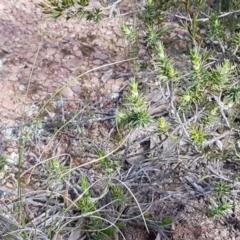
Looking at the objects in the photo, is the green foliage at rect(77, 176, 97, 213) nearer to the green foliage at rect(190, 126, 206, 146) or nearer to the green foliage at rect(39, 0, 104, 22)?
the green foliage at rect(190, 126, 206, 146)

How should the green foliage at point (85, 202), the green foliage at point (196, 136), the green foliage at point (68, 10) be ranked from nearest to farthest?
Answer: 1. the green foliage at point (196, 136)
2. the green foliage at point (68, 10)
3. the green foliage at point (85, 202)

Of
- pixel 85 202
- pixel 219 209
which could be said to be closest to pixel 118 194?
pixel 85 202

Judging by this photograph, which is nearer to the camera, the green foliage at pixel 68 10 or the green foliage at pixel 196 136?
the green foliage at pixel 196 136

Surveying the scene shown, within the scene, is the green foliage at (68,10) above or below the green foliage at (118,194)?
above

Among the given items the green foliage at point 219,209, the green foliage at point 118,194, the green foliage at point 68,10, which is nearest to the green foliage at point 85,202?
the green foliage at point 118,194

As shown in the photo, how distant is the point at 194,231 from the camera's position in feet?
→ 6.42

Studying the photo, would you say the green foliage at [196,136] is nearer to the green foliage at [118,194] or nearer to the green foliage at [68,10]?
the green foliage at [118,194]

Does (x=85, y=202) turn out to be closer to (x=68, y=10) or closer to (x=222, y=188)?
(x=222, y=188)

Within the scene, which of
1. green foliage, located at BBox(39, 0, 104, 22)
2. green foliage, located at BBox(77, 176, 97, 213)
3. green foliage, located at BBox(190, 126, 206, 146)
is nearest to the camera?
green foliage, located at BBox(190, 126, 206, 146)

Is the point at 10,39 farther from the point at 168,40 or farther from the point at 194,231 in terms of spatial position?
the point at 194,231

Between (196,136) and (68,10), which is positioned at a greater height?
(68,10)

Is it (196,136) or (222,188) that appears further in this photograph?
(222,188)

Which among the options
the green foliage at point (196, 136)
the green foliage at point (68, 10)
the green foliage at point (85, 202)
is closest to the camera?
the green foliage at point (196, 136)

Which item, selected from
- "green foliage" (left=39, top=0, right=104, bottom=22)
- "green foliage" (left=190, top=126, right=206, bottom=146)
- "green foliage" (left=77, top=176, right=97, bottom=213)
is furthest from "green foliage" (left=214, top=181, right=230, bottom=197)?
"green foliage" (left=39, top=0, right=104, bottom=22)
